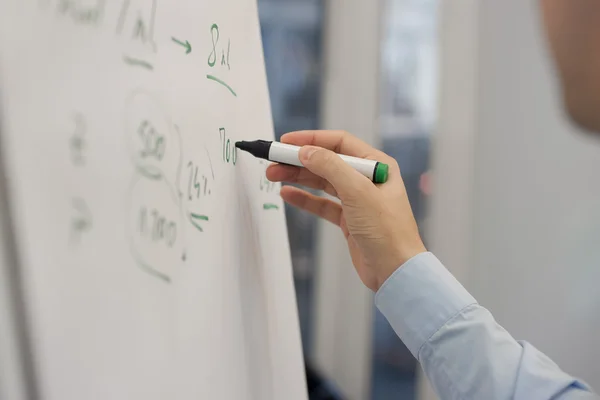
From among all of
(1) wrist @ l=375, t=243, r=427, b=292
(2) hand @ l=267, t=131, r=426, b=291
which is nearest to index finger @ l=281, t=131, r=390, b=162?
(2) hand @ l=267, t=131, r=426, b=291

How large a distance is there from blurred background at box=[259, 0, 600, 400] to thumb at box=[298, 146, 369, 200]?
639 millimetres

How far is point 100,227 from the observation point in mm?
325

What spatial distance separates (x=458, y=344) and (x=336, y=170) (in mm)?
222

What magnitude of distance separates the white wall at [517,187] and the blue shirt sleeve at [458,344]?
0.54m

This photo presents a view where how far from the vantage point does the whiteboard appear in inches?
11.3

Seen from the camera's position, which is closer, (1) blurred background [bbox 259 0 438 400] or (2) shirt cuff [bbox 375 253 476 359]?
(2) shirt cuff [bbox 375 253 476 359]

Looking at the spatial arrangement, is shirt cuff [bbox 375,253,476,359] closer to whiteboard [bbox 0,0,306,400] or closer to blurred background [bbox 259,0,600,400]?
A: whiteboard [bbox 0,0,306,400]

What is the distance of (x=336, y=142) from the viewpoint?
23.6 inches

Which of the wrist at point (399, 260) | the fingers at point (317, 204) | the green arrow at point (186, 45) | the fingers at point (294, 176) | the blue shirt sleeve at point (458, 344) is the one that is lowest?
the blue shirt sleeve at point (458, 344)

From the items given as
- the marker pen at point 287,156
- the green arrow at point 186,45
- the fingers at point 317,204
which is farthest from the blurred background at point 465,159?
the green arrow at point 186,45

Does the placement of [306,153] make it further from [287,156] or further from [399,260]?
[399,260]

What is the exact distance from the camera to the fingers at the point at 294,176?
55 cm

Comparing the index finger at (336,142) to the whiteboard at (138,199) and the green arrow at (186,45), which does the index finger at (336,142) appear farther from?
the green arrow at (186,45)

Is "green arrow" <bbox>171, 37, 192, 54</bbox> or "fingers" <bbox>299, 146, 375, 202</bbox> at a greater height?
"green arrow" <bbox>171, 37, 192, 54</bbox>
